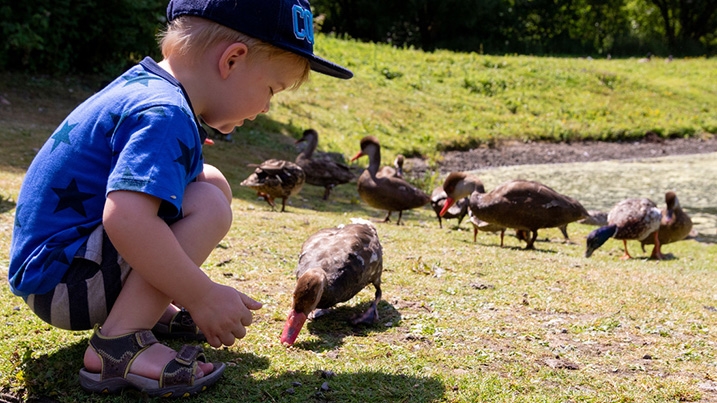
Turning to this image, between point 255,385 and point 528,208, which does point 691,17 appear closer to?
point 528,208

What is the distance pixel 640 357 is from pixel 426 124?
55.6 feet

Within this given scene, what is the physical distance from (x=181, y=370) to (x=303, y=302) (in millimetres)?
1129

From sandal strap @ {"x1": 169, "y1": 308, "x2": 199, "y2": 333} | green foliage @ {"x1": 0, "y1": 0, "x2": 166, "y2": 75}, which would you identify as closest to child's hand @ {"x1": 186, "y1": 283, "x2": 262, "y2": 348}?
sandal strap @ {"x1": 169, "y1": 308, "x2": 199, "y2": 333}

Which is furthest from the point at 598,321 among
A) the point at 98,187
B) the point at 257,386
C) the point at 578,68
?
the point at 578,68

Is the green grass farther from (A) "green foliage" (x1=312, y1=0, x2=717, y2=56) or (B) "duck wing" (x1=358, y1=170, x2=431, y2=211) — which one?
(A) "green foliage" (x1=312, y1=0, x2=717, y2=56)

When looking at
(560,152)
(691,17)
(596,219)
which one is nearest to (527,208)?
(596,219)

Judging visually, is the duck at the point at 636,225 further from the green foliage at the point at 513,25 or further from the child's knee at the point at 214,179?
the green foliage at the point at 513,25

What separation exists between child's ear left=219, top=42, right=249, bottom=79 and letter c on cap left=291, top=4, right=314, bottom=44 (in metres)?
0.25

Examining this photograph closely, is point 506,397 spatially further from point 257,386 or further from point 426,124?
point 426,124

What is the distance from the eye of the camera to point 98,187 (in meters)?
3.03

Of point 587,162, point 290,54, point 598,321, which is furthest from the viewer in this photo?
point 587,162

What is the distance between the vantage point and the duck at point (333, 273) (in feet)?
13.5

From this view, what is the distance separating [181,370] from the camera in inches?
122

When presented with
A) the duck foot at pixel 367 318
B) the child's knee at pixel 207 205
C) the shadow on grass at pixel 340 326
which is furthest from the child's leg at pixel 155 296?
the duck foot at pixel 367 318
